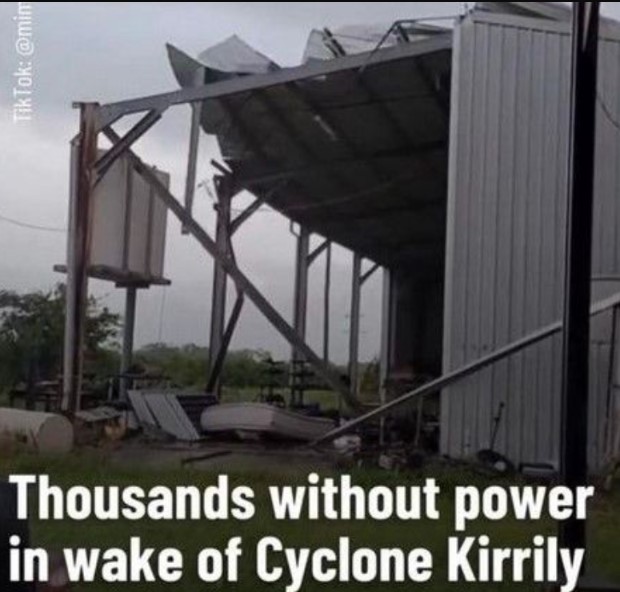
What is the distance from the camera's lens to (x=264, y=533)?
746cm

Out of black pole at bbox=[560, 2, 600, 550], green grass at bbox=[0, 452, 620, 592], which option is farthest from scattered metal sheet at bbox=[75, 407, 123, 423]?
black pole at bbox=[560, 2, 600, 550]

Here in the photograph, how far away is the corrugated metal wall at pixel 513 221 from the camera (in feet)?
38.0

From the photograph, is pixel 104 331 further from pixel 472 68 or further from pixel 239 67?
pixel 472 68

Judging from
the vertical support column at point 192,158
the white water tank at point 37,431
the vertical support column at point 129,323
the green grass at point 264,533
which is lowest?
the green grass at point 264,533

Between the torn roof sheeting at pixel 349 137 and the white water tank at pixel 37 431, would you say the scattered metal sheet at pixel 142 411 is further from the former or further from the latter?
the torn roof sheeting at pixel 349 137

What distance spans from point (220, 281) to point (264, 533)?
734 centimetres

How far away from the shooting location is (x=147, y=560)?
6777 millimetres

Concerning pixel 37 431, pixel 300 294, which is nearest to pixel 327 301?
pixel 300 294

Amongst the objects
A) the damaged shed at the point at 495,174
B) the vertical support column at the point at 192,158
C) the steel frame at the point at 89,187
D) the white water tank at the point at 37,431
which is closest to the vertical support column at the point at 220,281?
the vertical support column at the point at 192,158

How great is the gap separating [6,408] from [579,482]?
7099mm

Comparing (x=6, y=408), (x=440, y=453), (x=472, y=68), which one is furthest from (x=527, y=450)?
(x=6, y=408)

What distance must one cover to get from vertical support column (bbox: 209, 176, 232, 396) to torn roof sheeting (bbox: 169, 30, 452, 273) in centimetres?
36

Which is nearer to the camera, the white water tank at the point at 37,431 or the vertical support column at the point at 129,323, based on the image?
the white water tank at the point at 37,431

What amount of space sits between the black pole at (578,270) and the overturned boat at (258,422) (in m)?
7.05
